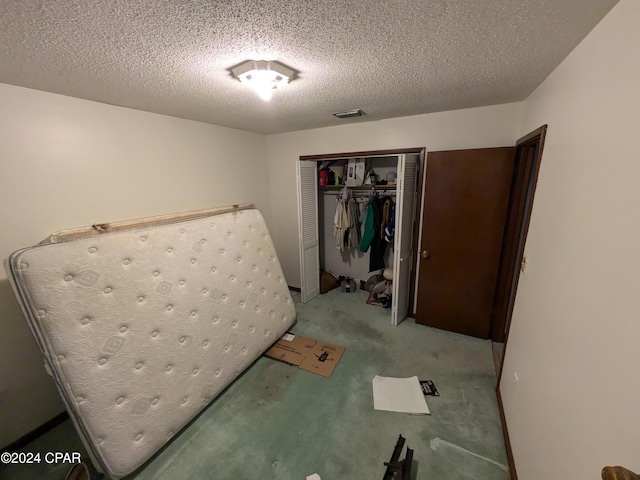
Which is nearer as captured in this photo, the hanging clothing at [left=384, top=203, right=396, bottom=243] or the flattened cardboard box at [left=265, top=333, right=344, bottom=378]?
the flattened cardboard box at [left=265, top=333, right=344, bottom=378]

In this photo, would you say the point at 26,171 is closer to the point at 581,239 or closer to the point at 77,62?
the point at 77,62

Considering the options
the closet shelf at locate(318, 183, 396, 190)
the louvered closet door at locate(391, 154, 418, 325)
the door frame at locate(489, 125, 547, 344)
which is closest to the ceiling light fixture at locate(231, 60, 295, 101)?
the louvered closet door at locate(391, 154, 418, 325)

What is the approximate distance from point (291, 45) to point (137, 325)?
178 cm

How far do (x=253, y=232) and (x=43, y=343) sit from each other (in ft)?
5.05

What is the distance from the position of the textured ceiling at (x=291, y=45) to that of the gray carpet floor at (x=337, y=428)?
7.34 feet

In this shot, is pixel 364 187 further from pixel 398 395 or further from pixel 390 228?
pixel 398 395

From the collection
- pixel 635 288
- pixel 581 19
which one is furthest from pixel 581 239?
pixel 581 19

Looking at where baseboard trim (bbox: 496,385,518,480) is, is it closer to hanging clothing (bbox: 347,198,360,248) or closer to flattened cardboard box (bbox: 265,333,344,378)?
flattened cardboard box (bbox: 265,333,344,378)

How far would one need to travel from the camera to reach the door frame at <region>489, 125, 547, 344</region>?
2.09m

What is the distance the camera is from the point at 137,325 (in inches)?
60.6

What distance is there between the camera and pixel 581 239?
974mm

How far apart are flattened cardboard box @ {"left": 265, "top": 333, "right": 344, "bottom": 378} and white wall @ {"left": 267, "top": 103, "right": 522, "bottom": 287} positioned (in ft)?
4.14

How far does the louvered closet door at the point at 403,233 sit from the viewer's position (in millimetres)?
2511

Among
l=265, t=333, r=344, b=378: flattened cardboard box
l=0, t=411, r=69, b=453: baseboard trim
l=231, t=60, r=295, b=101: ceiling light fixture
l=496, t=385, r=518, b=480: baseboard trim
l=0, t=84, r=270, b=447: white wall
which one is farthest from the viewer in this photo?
l=265, t=333, r=344, b=378: flattened cardboard box
